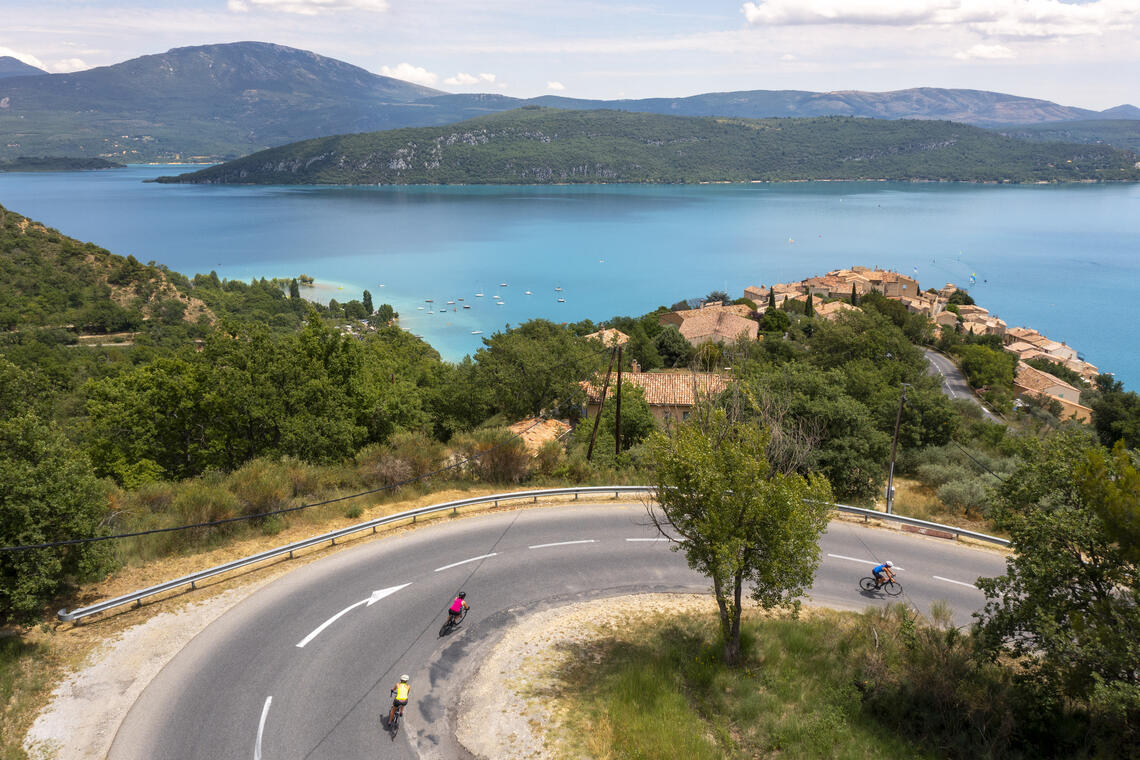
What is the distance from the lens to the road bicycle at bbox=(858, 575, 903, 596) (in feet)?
53.7

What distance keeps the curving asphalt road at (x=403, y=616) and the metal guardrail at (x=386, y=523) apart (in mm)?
651

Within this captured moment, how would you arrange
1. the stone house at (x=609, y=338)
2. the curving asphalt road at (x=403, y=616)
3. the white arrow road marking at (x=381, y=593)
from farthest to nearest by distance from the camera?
the stone house at (x=609, y=338), the white arrow road marking at (x=381, y=593), the curving asphalt road at (x=403, y=616)

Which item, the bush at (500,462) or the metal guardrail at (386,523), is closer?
Answer: the metal guardrail at (386,523)

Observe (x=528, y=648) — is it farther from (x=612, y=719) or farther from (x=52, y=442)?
(x=52, y=442)

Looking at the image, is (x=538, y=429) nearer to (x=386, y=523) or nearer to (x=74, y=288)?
(x=386, y=523)

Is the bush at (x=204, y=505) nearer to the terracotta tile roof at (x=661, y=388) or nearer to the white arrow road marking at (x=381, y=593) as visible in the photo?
the white arrow road marking at (x=381, y=593)

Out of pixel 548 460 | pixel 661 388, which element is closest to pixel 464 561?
pixel 548 460

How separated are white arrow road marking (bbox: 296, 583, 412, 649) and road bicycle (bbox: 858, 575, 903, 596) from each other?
38.9 ft

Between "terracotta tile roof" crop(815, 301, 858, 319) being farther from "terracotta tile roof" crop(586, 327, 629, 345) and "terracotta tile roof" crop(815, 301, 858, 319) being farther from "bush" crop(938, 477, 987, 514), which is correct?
"bush" crop(938, 477, 987, 514)

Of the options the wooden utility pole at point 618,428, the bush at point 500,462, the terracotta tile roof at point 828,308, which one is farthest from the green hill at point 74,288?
the terracotta tile roof at point 828,308

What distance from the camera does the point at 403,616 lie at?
1433 cm

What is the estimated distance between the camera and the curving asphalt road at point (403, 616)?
1074cm

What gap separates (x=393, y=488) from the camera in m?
21.0

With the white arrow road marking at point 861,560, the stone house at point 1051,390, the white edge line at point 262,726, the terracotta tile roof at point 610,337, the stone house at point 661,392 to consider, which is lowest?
the stone house at point 1051,390
